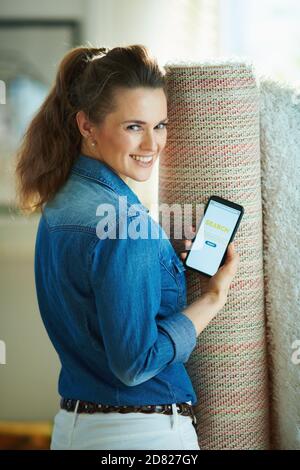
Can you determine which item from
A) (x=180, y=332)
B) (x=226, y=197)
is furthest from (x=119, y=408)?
(x=226, y=197)

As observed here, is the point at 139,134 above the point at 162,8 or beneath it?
beneath

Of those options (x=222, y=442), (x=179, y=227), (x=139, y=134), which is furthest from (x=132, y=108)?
(x=222, y=442)

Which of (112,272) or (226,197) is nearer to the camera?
(112,272)

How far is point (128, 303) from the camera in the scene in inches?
33.4

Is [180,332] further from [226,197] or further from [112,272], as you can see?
[226,197]

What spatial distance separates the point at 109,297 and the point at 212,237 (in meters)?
0.27

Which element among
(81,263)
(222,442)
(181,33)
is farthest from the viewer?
(181,33)

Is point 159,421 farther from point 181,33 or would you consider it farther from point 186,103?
point 181,33

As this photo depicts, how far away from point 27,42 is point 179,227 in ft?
4.69

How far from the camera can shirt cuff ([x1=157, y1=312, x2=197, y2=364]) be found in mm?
914

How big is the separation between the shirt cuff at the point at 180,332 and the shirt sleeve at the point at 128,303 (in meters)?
0.03

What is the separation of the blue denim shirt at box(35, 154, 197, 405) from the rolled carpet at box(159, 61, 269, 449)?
108 mm

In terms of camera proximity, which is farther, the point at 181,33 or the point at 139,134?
the point at 181,33
